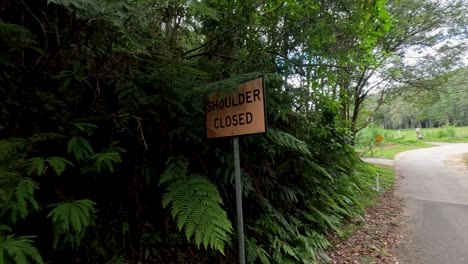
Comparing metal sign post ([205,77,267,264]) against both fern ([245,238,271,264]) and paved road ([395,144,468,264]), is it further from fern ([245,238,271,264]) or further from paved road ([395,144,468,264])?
paved road ([395,144,468,264])

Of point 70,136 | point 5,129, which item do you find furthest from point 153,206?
point 5,129

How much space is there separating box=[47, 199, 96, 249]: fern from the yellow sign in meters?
1.25

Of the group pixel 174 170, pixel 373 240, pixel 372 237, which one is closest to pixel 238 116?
pixel 174 170

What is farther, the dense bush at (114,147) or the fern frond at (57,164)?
the dense bush at (114,147)

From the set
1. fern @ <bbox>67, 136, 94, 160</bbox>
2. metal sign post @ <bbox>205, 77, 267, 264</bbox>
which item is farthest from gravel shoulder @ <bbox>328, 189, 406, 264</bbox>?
fern @ <bbox>67, 136, 94, 160</bbox>

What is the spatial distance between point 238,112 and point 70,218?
1.51m

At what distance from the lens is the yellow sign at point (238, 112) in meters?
2.68

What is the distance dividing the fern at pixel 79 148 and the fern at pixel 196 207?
617 millimetres

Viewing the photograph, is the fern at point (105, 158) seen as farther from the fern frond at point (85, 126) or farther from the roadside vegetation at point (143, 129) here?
the fern frond at point (85, 126)

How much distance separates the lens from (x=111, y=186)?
110 inches

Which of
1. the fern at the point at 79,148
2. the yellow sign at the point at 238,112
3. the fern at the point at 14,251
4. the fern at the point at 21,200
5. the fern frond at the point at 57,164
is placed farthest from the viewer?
the yellow sign at the point at 238,112

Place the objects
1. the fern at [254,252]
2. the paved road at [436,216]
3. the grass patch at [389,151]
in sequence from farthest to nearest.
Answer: the grass patch at [389,151] → the paved road at [436,216] → the fern at [254,252]

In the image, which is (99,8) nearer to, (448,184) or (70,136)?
(70,136)

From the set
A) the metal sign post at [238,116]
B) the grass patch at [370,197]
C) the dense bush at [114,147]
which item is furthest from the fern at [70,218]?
the grass patch at [370,197]
